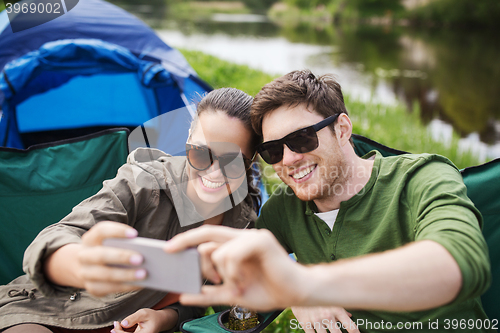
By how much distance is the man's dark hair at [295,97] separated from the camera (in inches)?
61.4

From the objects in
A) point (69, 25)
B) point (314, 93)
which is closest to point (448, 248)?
point (314, 93)

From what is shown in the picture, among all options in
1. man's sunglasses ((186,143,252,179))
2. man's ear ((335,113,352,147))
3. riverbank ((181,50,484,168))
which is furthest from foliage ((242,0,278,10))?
man's sunglasses ((186,143,252,179))

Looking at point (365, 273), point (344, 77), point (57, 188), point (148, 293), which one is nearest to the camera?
point (365, 273)

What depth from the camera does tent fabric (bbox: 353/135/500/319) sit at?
1594mm

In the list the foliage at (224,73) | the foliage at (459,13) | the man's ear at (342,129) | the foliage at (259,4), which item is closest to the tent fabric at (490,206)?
the man's ear at (342,129)

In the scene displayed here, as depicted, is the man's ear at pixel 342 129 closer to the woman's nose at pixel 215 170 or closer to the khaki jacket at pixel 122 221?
the woman's nose at pixel 215 170

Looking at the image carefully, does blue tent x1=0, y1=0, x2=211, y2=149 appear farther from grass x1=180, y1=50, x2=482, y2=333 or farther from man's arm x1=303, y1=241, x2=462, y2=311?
man's arm x1=303, y1=241, x2=462, y2=311

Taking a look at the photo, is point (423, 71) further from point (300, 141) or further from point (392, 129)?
point (300, 141)

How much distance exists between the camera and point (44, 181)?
80.5 inches

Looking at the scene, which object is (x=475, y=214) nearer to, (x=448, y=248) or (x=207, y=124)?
(x=448, y=248)

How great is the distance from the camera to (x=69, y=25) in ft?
11.2

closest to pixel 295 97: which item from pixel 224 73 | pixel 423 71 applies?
pixel 224 73

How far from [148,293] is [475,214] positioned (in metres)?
1.28

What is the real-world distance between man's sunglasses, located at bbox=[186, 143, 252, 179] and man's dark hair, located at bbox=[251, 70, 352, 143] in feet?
0.53
